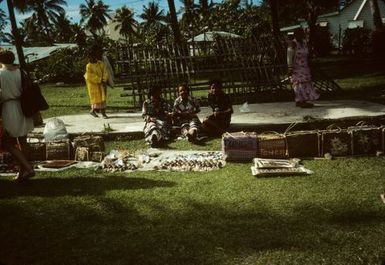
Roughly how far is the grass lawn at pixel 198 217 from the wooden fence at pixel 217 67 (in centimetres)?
610

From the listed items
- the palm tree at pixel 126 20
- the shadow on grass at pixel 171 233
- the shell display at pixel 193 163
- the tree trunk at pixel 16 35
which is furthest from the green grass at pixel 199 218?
the palm tree at pixel 126 20

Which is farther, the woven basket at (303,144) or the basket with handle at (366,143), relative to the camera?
the woven basket at (303,144)

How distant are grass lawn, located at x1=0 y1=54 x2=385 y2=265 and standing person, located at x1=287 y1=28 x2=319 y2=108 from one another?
399cm

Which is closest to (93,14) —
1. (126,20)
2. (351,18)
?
(126,20)

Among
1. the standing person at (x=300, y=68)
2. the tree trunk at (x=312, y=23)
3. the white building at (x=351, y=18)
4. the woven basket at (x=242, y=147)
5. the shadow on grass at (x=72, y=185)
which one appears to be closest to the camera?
the shadow on grass at (x=72, y=185)

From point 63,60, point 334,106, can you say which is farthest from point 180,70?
point 63,60

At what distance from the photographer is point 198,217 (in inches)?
191

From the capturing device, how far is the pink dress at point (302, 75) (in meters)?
10.5

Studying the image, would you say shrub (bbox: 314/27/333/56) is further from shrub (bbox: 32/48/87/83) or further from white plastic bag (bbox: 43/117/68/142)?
white plastic bag (bbox: 43/117/68/142)

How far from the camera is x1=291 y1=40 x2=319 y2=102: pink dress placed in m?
10.5

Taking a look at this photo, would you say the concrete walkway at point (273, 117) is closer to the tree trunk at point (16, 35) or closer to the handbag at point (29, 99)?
the handbag at point (29, 99)

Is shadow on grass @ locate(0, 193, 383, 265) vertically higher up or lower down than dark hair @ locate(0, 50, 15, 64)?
lower down

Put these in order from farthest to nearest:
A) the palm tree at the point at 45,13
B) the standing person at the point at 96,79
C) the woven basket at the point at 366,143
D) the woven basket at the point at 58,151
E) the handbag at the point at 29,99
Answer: the palm tree at the point at 45,13 → the standing person at the point at 96,79 → the woven basket at the point at 58,151 → the woven basket at the point at 366,143 → the handbag at the point at 29,99

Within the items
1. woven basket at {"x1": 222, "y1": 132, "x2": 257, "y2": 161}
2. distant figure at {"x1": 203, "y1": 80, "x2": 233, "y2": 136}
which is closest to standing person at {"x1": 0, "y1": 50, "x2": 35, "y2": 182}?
woven basket at {"x1": 222, "y1": 132, "x2": 257, "y2": 161}
